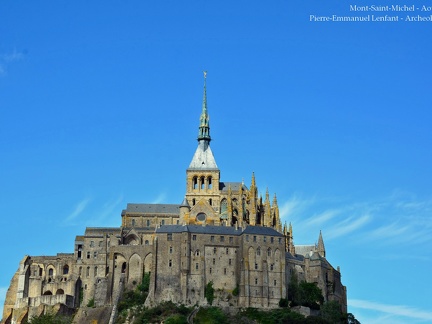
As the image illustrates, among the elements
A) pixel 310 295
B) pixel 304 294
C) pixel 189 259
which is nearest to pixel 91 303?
pixel 189 259

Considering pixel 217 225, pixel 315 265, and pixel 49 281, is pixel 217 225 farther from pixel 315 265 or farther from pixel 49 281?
pixel 49 281

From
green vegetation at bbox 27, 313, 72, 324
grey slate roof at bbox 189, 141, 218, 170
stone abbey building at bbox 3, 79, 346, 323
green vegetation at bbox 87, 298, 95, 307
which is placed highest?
grey slate roof at bbox 189, 141, 218, 170

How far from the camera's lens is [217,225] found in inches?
5310

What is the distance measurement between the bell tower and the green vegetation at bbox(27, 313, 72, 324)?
23314mm

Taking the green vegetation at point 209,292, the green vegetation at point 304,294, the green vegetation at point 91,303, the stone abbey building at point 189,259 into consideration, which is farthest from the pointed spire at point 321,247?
the green vegetation at point 91,303

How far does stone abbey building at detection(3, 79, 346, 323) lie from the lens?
417ft

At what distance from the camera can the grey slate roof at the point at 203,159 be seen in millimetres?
145000

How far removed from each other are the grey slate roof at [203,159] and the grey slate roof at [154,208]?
6711mm

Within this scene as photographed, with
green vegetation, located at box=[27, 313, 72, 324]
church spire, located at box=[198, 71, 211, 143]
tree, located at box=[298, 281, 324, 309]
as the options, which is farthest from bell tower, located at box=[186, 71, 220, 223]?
green vegetation, located at box=[27, 313, 72, 324]

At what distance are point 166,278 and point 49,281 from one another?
19922 mm

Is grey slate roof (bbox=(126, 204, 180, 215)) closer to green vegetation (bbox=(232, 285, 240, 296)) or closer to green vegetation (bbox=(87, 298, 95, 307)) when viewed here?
green vegetation (bbox=(87, 298, 95, 307))

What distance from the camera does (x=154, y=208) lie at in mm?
144625

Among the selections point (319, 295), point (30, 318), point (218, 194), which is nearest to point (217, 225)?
point (218, 194)

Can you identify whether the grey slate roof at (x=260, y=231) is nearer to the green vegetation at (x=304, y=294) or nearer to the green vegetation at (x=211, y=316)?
the green vegetation at (x=304, y=294)
